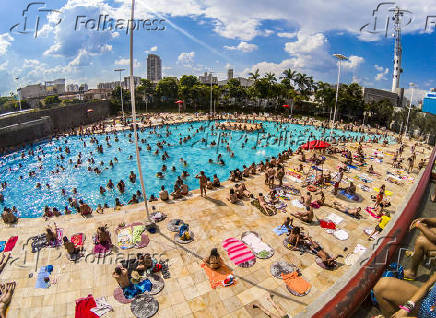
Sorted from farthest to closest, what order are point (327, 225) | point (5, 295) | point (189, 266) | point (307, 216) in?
point (307, 216), point (327, 225), point (189, 266), point (5, 295)

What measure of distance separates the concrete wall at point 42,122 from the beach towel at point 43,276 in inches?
1106

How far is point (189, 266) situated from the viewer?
876 centimetres

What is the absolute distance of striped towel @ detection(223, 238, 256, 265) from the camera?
29.7 feet

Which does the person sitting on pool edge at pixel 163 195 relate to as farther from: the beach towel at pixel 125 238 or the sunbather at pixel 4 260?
A: the sunbather at pixel 4 260

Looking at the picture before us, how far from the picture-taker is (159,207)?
13039 mm

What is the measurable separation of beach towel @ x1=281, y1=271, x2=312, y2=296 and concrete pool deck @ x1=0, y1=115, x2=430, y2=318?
168mm

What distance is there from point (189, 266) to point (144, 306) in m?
2.07

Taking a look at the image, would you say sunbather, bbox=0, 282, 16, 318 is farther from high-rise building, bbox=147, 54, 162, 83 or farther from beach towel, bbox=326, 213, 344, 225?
high-rise building, bbox=147, 54, 162, 83

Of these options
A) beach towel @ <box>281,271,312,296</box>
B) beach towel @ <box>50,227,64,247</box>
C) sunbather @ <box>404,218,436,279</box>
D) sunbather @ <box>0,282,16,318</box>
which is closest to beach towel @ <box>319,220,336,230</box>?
beach towel @ <box>281,271,312,296</box>

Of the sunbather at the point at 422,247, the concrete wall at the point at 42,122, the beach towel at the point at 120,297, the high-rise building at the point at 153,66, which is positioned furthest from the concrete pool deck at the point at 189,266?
the high-rise building at the point at 153,66

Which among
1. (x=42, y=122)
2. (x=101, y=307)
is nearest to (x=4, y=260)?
(x=101, y=307)

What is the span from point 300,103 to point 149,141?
44.8m

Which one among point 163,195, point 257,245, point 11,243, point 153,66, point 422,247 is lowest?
point 11,243

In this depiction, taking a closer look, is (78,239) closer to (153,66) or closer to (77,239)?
(77,239)
